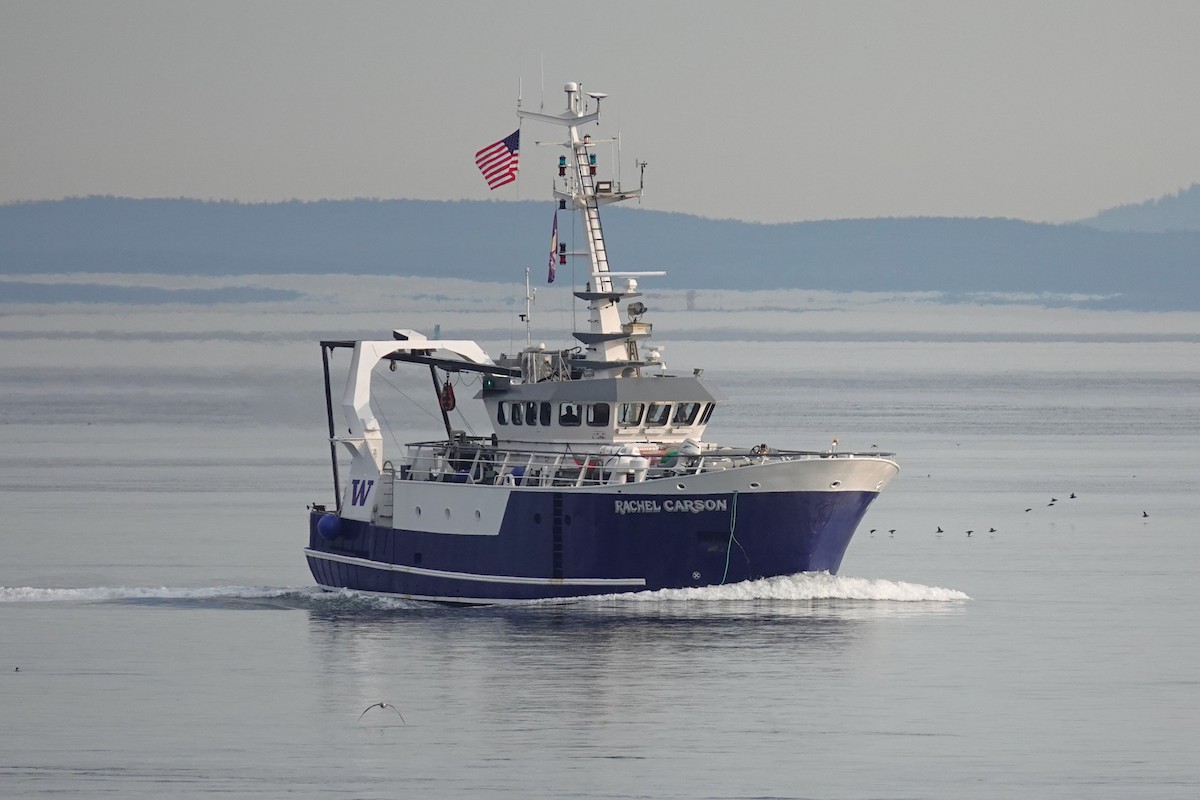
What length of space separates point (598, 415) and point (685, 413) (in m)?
2.39

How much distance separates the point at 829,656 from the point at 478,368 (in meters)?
16.0

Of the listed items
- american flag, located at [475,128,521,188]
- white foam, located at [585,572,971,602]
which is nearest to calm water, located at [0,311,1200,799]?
white foam, located at [585,572,971,602]

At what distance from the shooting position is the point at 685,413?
188 ft

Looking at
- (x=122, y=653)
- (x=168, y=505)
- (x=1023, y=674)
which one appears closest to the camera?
(x=1023, y=674)

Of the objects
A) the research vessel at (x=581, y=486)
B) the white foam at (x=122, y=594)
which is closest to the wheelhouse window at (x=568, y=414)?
the research vessel at (x=581, y=486)

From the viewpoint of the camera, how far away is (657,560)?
53.3 m

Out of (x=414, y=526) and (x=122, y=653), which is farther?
A: (x=414, y=526)

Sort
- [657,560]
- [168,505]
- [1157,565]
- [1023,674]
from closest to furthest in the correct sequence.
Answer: [1023,674] → [657,560] → [1157,565] → [168,505]

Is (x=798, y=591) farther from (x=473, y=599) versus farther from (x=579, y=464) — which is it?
(x=473, y=599)

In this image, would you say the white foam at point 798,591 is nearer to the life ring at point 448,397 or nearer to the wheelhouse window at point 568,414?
the wheelhouse window at point 568,414

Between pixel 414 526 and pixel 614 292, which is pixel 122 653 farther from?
pixel 614 292

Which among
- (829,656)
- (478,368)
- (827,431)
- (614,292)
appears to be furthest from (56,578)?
A: (827,431)

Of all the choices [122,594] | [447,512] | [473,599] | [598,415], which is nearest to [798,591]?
[598,415]

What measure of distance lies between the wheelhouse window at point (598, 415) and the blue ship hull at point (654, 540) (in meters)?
3.16
